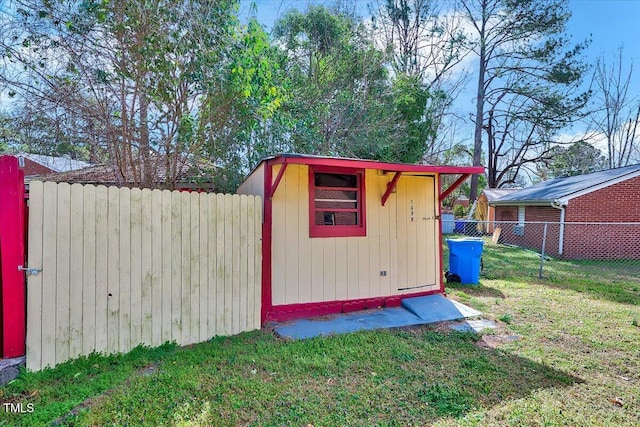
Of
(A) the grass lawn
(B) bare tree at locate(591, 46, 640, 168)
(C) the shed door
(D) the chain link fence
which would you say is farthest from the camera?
(B) bare tree at locate(591, 46, 640, 168)

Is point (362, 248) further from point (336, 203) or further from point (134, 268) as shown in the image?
point (134, 268)

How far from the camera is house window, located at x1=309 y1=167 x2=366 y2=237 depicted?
4.80 meters

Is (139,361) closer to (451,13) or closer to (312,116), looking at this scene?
(312,116)

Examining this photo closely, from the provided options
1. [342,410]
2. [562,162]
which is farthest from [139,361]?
[562,162]

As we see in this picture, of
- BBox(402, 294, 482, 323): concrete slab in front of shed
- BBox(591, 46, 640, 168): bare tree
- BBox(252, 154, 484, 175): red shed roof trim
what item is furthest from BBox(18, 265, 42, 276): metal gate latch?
BBox(591, 46, 640, 168): bare tree

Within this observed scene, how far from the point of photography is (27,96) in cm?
527

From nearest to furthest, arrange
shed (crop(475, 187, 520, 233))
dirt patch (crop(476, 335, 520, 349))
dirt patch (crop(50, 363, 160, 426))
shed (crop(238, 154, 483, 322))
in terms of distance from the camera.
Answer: dirt patch (crop(50, 363, 160, 426)) → dirt patch (crop(476, 335, 520, 349)) → shed (crop(238, 154, 483, 322)) → shed (crop(475, 187, 520, 233))

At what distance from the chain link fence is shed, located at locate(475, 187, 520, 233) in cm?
389

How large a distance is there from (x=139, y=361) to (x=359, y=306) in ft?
9.57

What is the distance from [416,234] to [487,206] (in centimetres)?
1674

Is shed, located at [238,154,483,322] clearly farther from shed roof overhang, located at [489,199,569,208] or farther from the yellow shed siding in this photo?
shed roof overhang, located at [489,199,569,208]

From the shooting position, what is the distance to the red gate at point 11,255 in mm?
2789

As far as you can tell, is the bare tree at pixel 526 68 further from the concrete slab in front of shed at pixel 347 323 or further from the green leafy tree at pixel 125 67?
the concrete slab in front of shed at pixel 347 323

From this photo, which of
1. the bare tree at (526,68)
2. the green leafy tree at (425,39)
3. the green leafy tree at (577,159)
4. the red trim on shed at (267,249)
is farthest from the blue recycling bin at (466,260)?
the green leafy tree at (577,159)
